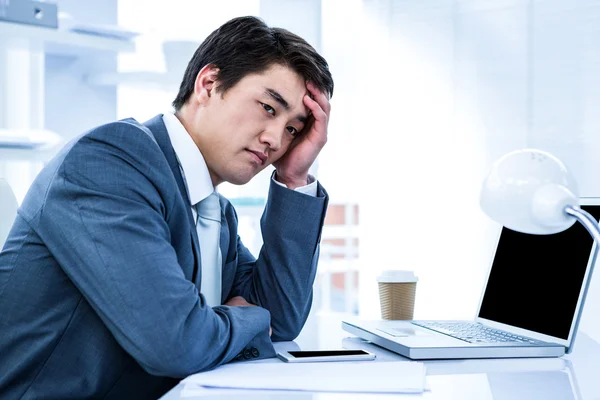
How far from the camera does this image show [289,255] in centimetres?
143

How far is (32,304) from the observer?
3.63 ft

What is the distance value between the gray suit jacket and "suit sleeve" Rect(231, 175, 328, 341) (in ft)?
0.78

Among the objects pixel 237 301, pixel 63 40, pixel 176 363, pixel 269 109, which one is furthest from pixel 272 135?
pixel 63 40

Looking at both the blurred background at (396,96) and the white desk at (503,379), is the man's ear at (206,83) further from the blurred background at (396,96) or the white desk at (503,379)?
the blurred background at (396,96)

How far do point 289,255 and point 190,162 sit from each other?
0.95 feet

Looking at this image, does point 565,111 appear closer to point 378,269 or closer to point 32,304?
point 378,269

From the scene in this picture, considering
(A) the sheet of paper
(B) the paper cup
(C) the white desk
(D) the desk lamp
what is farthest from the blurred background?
(D) the desk lamp

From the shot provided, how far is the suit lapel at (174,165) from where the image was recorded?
4.01ft

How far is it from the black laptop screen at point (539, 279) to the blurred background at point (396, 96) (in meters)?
0.68

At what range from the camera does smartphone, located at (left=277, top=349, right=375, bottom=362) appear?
1097 mm

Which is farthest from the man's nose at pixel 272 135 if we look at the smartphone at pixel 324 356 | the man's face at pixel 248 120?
the smartphone at pixel 324 356

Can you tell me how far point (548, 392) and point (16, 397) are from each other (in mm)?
790

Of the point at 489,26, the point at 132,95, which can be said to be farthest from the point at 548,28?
the point at 132,95

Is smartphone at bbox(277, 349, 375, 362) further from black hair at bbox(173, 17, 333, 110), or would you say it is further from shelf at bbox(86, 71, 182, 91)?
shelf at bbox(86, 71, 182, 91)
